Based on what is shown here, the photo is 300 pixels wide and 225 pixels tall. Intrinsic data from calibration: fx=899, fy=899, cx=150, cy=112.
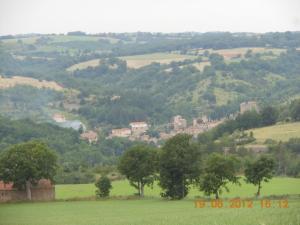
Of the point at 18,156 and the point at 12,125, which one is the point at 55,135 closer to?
the point at 12,125

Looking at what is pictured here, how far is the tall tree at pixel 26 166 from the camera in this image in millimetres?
73938

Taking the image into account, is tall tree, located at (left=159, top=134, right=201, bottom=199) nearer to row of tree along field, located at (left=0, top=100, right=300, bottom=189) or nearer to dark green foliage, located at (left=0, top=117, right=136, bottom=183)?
row of tree along field, located at (left=0, top=100, right=300, bottom=189)

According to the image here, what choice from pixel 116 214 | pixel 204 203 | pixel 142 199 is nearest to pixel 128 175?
pixel 142 199

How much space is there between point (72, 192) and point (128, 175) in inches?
332

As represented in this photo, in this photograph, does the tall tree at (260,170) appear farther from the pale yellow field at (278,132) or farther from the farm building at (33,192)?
the pale yellow field at (278,132)

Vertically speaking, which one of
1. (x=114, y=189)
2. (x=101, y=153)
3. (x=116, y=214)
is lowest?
(x=101, y=153)

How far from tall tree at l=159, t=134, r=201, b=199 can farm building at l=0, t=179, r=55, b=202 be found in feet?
34.7

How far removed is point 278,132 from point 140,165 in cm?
5743

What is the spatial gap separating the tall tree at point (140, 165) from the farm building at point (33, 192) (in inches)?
259

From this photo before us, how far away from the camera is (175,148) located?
7119 centimetres

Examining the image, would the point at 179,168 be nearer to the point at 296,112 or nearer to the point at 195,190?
the point at 195,190

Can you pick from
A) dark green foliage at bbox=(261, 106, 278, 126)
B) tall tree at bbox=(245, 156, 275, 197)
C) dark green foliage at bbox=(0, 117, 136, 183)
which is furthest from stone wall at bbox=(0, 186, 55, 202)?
dark green foliage at bbox=(261, 106, 278, 126)

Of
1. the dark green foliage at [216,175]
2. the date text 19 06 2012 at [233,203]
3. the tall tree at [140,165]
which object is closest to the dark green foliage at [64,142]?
the tall tree at [140,165]

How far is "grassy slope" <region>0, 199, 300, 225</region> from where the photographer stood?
38.5 metres
